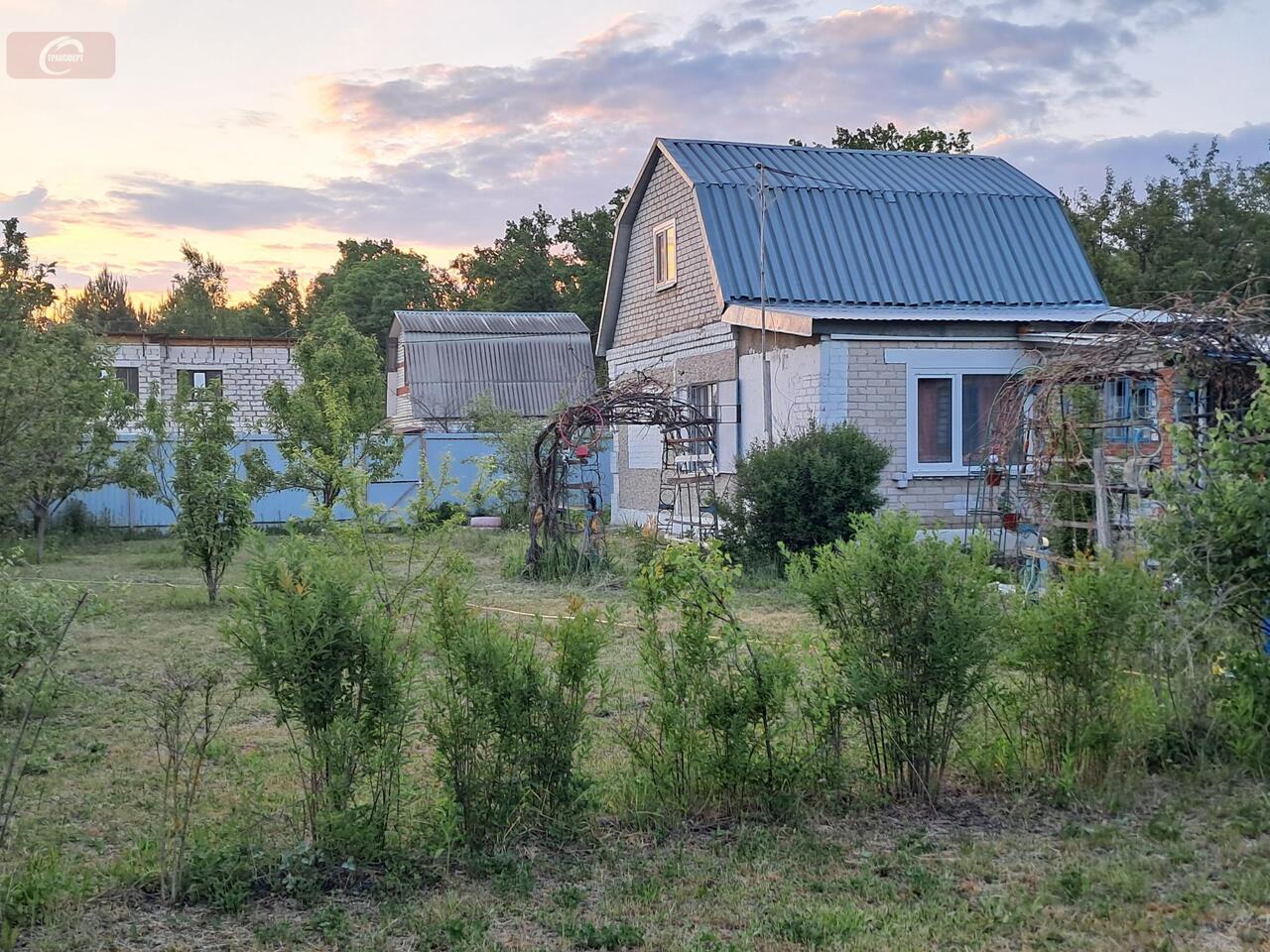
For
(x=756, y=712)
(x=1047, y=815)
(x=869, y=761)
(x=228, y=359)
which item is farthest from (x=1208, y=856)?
(x=228, y=359)

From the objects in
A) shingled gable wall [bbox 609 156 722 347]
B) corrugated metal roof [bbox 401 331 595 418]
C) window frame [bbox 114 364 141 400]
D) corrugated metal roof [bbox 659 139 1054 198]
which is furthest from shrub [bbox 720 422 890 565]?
window frame [bbox 114 364 141 400]

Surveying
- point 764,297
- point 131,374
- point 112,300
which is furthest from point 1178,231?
point 112,300

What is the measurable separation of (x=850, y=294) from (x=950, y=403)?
243cm

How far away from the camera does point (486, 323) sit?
35812mm

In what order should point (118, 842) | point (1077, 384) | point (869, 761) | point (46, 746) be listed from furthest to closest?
point (1077, 384)
point (46, 746)
point (869, 761)
point (118, 842)

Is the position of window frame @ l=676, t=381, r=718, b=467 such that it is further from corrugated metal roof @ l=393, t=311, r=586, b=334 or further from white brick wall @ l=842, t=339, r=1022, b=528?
corrugated metal roof @ l=393, t=311, r=586, b=334

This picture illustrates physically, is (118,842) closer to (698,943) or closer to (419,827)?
(419,827)

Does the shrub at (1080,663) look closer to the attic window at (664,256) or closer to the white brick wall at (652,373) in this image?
the white brick wall at (652,373)

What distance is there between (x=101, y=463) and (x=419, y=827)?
50.2ft

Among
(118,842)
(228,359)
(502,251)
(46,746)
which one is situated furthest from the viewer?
(502,251)

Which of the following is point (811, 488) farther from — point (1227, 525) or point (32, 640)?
point (32, 640)

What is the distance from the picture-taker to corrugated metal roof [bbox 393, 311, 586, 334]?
113 ft

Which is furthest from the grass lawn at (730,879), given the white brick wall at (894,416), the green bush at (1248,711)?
the white brick wall at (894,416)

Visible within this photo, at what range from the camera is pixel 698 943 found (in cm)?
381
